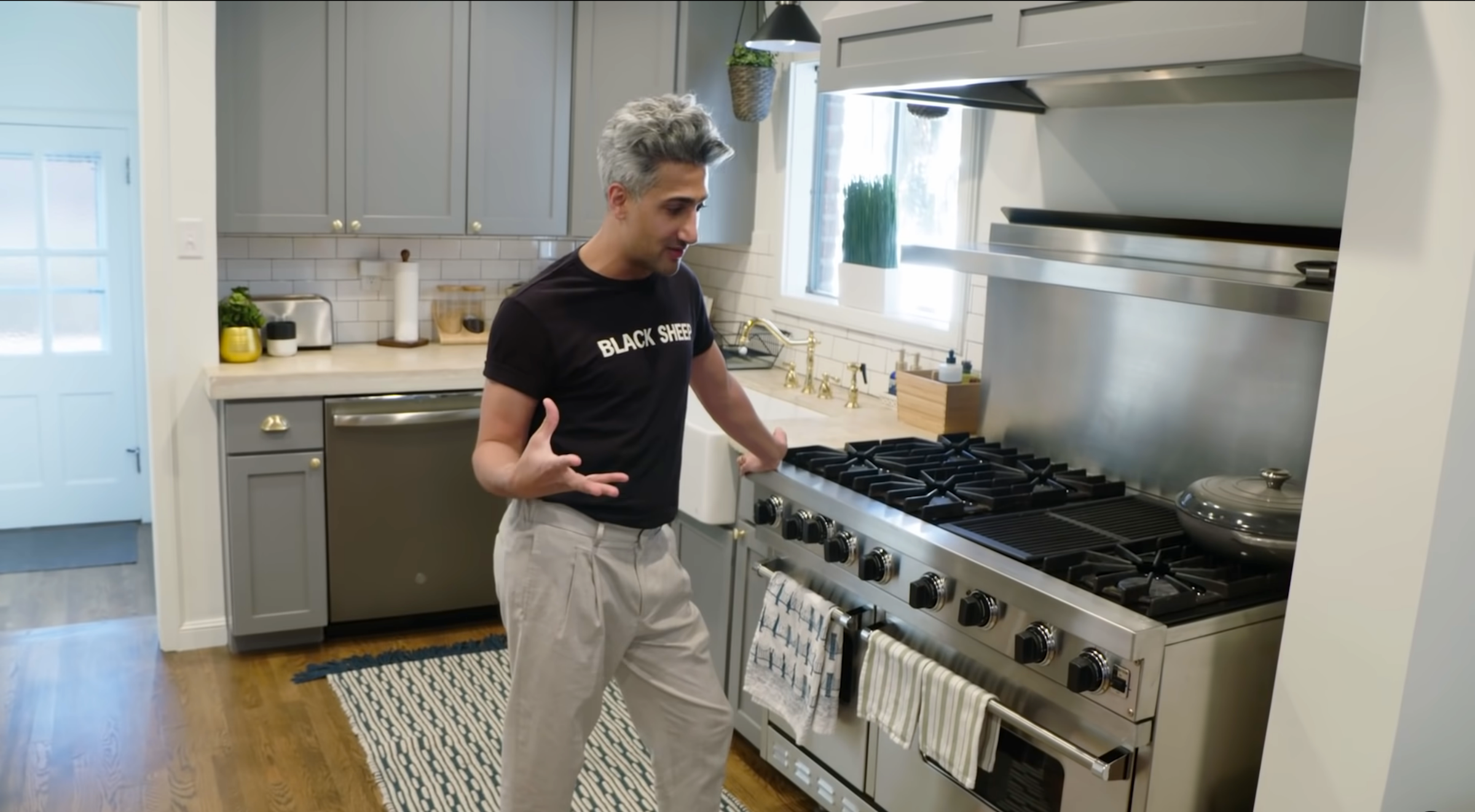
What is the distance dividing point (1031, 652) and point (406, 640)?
2.62 metres

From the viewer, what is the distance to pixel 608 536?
2332mm

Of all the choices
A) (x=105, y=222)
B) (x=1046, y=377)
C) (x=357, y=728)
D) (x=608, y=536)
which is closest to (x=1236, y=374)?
(x=1046, y=377)

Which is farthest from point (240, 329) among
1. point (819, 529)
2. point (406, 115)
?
point (819, 529)

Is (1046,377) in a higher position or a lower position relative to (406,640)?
higher

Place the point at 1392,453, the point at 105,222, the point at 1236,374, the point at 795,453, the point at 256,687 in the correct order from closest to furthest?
the point at 1392,453 < the point at 1236,374 < the point at 795,453 < the point at 256,687 < the point at 105,222

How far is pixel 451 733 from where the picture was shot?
3555mm

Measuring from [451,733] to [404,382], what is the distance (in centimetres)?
118

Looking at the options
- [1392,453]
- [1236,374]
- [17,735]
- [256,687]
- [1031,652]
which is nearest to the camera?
[1392,453]

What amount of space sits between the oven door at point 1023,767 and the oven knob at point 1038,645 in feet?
0.33

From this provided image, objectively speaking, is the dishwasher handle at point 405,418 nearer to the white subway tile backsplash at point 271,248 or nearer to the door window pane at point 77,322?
the white subway tile backsplash at point 271,248

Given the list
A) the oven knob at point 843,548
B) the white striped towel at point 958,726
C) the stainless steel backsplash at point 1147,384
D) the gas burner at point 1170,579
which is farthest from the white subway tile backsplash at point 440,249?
the gas burner at point 1170,579

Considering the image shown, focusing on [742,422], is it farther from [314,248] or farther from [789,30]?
[314,248]

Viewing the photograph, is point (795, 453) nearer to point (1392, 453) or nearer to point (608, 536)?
point (608, 536)

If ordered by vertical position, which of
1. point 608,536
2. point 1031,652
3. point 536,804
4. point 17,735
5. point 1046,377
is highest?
point 1046,377
